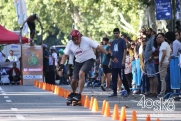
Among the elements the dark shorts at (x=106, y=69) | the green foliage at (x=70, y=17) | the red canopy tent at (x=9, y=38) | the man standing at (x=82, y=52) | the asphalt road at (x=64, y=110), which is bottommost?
the asphalt road at (x=64, y=110)

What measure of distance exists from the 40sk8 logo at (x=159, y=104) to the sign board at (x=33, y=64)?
53.7 ft

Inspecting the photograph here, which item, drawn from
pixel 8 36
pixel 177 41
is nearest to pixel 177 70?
pixel 177 41

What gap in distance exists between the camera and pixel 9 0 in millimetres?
76312

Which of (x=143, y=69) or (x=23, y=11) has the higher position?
(x=23, y=11)

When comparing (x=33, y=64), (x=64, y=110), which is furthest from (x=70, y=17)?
(x=64, y=110)

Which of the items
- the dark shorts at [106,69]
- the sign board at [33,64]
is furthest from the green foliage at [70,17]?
the dark shorts at [106,69]

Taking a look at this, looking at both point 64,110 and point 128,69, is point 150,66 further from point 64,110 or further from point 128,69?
point 64,110

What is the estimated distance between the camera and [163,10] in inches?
1207

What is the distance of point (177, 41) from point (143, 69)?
313 centimetres

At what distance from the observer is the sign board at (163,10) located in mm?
30500

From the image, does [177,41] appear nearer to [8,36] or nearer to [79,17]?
[8,36]

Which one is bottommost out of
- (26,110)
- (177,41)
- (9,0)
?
(26,110)

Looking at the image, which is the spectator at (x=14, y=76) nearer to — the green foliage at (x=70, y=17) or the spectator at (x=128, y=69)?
the spectator at (x=128, y=69)

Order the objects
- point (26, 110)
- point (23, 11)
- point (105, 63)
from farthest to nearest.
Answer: point (23, 11) → point (105, 63) → point (26, 110)
